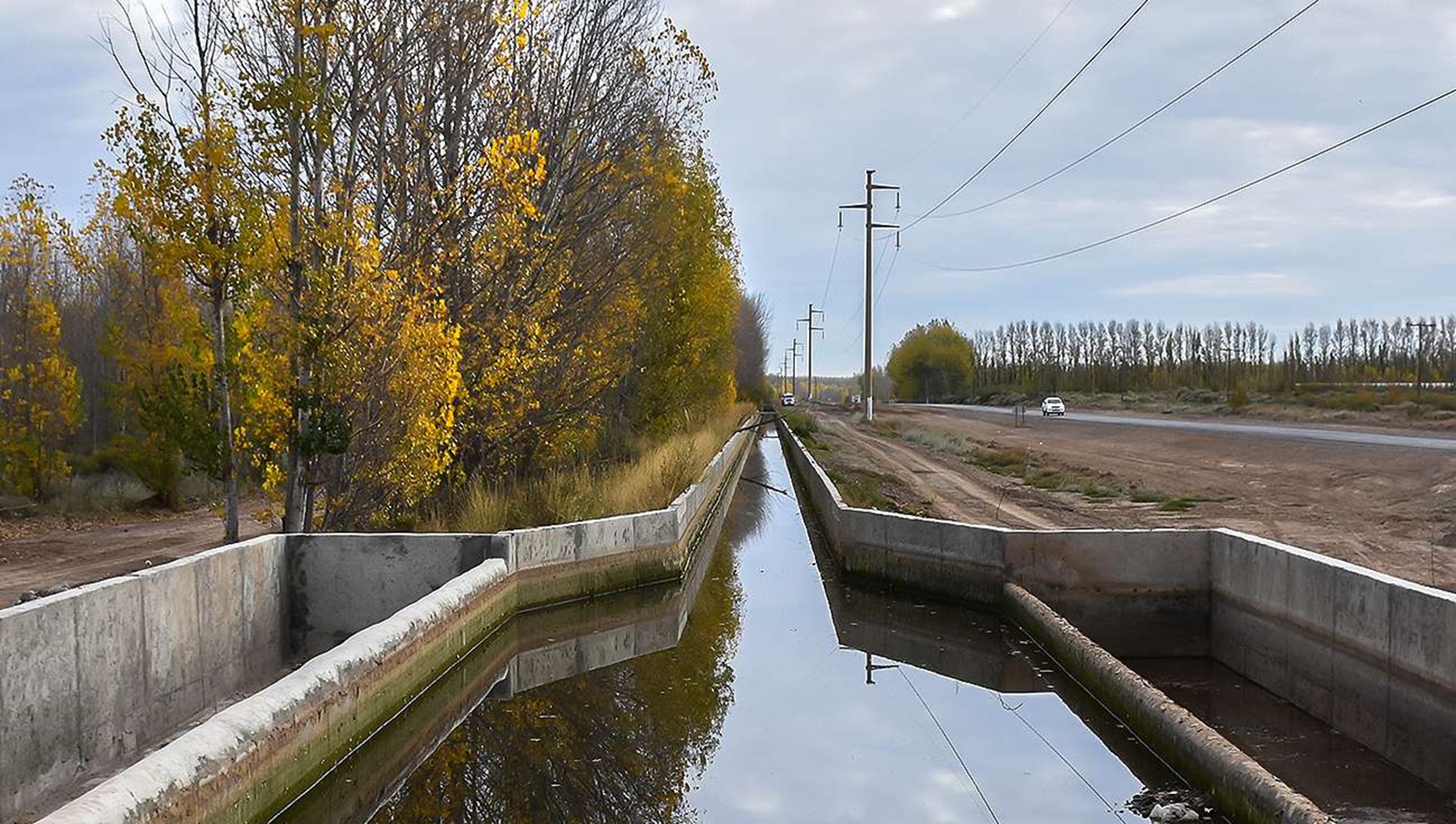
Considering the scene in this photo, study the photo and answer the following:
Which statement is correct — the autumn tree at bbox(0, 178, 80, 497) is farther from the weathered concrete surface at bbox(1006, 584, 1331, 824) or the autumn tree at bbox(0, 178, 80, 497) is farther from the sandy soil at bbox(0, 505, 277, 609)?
the weathered concrete surface at bbox(1006, 584, 1331, 824)

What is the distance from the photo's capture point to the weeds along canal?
819 cm

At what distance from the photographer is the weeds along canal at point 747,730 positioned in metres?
8.19

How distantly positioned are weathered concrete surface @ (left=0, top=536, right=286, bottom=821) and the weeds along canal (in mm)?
1628

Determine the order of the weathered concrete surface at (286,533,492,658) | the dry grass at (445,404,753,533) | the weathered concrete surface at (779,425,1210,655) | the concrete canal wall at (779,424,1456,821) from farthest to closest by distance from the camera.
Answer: the dry grass at (445,404,753,533)
the weathered concrete surface at (779,425,1210,655)
the weathered concrete surface at (286,533,492,658)
the concrete canal wall at (779,424,1456,821)

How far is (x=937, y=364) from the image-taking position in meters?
129

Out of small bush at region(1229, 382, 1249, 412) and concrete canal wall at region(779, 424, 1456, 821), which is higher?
small bush at region(1229, 382, 1249, 412)

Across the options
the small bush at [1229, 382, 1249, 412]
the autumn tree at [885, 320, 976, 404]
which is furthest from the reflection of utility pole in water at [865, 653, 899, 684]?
the autumn tree at [885, 320, 976, 404]

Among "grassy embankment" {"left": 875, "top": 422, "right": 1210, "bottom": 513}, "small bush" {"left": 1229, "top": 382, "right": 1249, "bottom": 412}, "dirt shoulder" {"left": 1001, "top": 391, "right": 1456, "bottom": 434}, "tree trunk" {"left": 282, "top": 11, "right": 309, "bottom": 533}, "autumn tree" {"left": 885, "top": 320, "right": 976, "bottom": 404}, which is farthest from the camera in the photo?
"autumn tree" {"left": 885, "top": 320, "right": 976, "bottom": 404}

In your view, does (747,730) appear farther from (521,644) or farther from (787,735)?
(521,644)

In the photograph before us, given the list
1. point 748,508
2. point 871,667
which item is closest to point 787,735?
point 871,667

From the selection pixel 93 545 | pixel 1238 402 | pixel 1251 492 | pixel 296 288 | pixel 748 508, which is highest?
pixel 296 288

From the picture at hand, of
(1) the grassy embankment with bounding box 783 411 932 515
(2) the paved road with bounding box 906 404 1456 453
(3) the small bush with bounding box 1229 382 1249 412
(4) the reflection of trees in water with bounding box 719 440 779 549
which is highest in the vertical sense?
(3) the small bush with bounding box 1229 382 1249 412

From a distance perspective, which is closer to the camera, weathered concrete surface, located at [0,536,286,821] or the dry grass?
weathered concrete surface, located at [0,536,286,821]

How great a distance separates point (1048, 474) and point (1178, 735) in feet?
70.2
